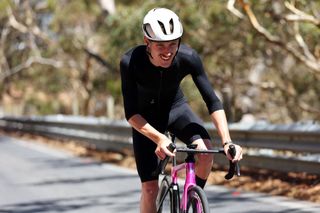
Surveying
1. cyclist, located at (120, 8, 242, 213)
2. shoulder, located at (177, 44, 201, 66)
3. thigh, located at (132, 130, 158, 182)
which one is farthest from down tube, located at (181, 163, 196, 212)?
shoulder, located at (177, 44, 201, 66)

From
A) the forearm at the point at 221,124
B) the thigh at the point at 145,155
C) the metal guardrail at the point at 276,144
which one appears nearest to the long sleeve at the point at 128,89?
the thigh at the point at 145,155

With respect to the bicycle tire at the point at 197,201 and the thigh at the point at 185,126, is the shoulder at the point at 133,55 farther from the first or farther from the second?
the bicycle tire at the point at 197,201

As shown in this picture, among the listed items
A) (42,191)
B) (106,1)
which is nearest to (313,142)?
(42,191)

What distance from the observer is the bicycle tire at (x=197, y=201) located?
410 centimetres

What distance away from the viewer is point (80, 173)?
12.6 meters

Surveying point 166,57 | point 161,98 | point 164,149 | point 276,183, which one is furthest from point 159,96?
point 276,183

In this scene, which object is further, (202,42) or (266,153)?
(202,42)

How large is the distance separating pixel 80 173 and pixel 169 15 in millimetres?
8632

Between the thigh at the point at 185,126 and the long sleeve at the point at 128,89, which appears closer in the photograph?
the long sleeve at the point at 128,89

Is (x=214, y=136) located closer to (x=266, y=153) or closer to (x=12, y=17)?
(x=266, y=153)

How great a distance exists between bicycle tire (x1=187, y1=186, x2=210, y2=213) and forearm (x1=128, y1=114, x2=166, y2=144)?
1.25 ft

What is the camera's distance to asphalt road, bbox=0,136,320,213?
800cm

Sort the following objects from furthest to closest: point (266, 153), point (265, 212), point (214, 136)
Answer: point (214, 136), point (266, 153), point (265, 212)

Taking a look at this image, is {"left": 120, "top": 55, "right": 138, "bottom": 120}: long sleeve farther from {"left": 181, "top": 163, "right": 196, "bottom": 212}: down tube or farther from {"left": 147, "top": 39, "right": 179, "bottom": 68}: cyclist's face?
{"left": 181, "top": 163, "right": 196, "bottom": 212}: down tube
